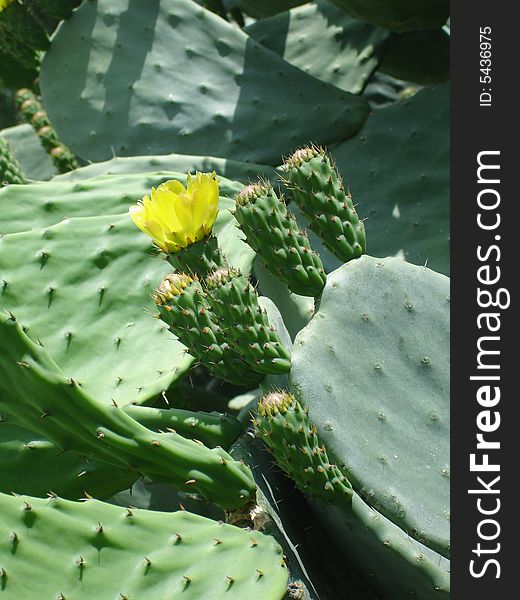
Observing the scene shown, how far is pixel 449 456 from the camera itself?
1.64 metres

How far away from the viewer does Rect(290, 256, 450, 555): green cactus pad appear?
1.59 metres

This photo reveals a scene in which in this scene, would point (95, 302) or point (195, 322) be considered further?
point (95, 302)

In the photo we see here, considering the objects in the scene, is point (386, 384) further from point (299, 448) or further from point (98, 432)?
point (98, 432)

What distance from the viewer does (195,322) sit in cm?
161

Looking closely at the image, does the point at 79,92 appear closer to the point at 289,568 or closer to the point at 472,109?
the point at 472,109

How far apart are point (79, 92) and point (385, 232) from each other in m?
1.04

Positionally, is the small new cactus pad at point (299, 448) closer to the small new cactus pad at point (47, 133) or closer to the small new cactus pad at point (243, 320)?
the small new cactus pad at point (243, 320)

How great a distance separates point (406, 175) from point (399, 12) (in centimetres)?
51

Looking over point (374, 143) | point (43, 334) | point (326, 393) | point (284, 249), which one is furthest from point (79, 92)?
point (326, 393)

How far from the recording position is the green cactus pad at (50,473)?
1.67 m

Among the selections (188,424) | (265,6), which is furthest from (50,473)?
(265,6)

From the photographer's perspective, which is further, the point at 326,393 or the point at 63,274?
the point at 63,274

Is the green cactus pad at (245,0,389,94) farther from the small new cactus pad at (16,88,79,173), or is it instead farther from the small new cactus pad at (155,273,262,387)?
Result: the small new cactus pad at (155,273,262,387)

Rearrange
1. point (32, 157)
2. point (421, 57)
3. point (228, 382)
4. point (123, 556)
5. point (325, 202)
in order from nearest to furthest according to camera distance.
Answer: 1. point (123, 556)
2. point (325, 202)
3. point (228, 382)
4. point (421, 57)
5. point (32, 157)
